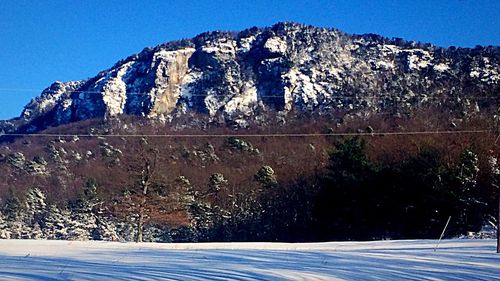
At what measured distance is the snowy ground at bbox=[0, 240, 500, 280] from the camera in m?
8.77

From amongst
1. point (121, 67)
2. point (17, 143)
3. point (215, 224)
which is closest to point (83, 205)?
point (215, 224)

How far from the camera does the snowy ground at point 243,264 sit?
28.8ft

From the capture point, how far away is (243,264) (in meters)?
10.4

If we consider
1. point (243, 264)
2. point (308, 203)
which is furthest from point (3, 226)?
point (243, 264)

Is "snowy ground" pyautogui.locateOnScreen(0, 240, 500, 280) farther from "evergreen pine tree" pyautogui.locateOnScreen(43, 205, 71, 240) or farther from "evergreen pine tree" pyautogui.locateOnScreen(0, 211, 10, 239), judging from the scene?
"evergreen pine tree" pyautogui.locateOnScreen(43, 205, 71, 240)

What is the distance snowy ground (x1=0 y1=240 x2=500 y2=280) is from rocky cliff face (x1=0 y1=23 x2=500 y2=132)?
66536 mm

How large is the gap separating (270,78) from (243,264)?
4520 inches

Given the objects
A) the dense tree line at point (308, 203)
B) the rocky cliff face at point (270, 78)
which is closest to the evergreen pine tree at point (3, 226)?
the dense tree line at point (308, 203)

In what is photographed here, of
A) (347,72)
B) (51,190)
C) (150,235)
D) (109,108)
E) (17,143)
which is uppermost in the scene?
(347,72)

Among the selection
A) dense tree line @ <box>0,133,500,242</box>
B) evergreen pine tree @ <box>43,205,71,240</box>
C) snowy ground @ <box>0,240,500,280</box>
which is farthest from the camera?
evergreen pine tree @ <box>43,205,71,240</box>

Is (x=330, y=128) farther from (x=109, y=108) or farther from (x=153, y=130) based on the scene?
(x=109, y=108)

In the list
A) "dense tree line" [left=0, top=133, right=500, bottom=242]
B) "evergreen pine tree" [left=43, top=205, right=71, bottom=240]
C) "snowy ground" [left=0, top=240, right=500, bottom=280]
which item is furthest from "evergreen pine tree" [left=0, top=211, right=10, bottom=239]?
"snowy ground" [left=0, top=240, right=500, bottom=280]

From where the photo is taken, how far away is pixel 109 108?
371ft

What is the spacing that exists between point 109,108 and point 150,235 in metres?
76.6
